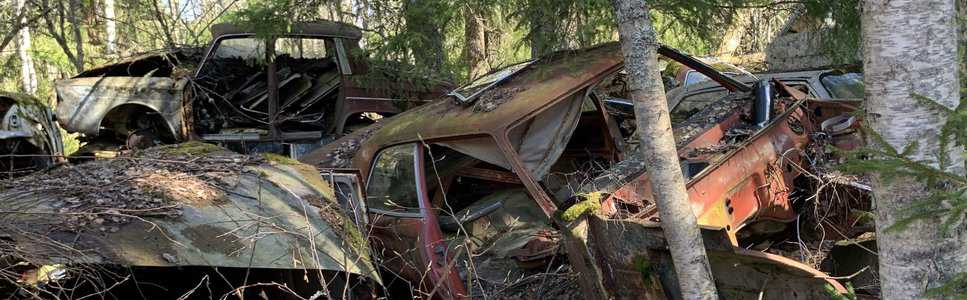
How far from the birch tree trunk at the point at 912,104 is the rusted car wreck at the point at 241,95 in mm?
7175

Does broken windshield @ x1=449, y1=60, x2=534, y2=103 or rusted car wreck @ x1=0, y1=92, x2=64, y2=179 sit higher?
broken windshield @ x1=449, y1=60, x2=534, y2=103

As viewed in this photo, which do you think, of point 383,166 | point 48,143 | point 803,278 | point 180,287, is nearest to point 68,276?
point 180,287

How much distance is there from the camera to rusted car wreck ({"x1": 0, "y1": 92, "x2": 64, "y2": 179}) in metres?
8.12

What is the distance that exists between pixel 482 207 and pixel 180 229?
8.05ft

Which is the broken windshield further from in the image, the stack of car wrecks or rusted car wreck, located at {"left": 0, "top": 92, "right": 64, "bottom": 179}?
rusted car wreck, located at {"left": 0, "top": 92, "right": 64, "bottom": 179}

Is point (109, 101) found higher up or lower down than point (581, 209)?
higher up

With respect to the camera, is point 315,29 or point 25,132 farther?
point 315,29

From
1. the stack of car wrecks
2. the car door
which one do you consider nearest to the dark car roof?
the stack of car wrecks

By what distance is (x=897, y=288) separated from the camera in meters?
2.75

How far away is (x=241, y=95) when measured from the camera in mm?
10039

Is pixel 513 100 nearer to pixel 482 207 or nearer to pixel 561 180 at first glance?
pixel 482 207

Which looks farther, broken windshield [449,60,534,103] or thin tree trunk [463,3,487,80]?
thin tree trunk [463,3,487,80]

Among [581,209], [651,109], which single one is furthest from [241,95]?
[651,109]

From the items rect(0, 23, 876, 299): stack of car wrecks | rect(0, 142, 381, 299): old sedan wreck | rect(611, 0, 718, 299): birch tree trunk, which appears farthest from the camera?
rect(611, 0, 718, 299): birch tree trunk
